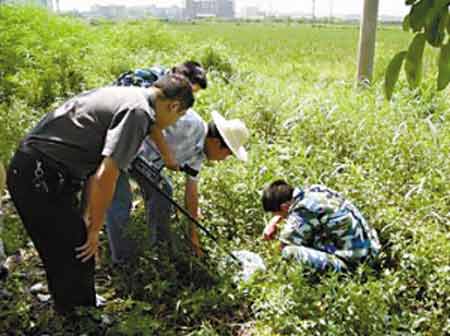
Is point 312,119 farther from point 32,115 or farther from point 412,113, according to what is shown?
point 32,115

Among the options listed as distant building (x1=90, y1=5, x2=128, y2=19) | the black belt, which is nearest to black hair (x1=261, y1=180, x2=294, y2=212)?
the black belt

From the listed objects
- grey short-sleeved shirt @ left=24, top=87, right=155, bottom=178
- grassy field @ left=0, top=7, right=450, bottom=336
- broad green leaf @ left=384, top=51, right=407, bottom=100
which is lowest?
grassy field @ left=0, top=7, right=450, bottom=336

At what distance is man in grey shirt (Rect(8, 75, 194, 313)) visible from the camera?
2.66m

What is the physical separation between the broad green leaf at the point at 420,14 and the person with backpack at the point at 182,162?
87.7 inches

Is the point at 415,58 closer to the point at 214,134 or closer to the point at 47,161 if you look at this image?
the point at 47,161

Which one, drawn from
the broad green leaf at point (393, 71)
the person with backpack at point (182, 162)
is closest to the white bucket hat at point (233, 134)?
the person with backpack at point (182, 162)

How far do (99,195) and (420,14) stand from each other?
1.89 m

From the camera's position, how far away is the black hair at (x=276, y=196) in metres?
3.58

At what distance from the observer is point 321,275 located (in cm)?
335

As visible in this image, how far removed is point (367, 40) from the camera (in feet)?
21.0

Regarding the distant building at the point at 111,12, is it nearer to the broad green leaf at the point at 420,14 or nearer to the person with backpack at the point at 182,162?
the person with backpack at the point at 182,162

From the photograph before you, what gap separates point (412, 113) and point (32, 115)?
4004mm

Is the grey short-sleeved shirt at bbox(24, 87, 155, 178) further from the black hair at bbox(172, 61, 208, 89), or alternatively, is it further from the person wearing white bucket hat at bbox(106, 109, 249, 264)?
the black hair at bbox(172, 61, 208, 89)

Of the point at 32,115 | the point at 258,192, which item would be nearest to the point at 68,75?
the point at 32,115
